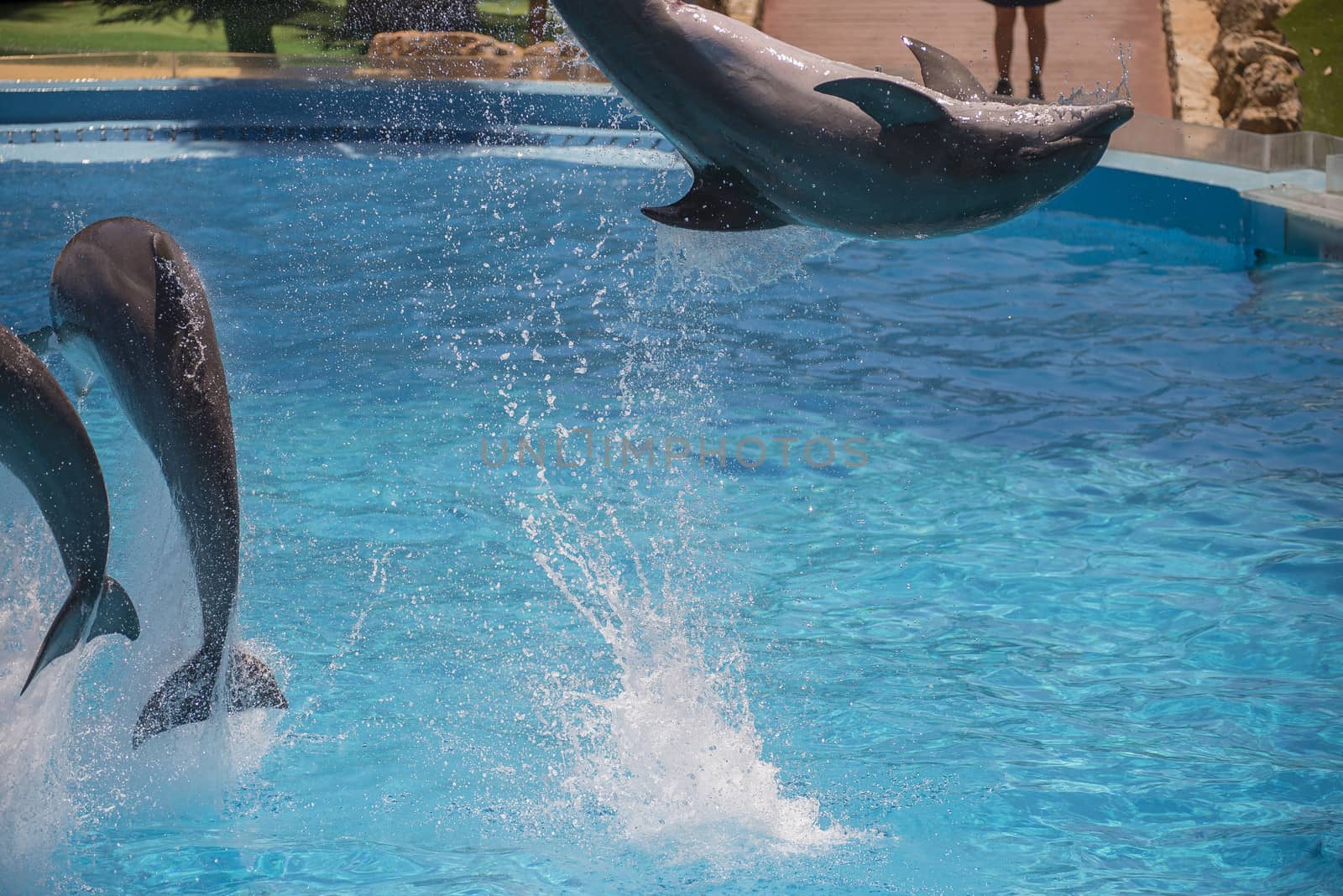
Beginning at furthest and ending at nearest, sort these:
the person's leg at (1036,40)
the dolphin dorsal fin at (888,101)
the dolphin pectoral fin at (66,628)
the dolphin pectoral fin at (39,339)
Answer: the person's leg at (1036,40) → the dolphin pectoral fin at (39,339) → the dolphin pectoral fin at (66,628) → the dolphin dorsal fin at (888,101)

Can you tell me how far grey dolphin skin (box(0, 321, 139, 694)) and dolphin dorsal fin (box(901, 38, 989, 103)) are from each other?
241cm

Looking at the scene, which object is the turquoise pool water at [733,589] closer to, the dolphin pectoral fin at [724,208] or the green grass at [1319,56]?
the dolphin pectoral fin at [724,208]

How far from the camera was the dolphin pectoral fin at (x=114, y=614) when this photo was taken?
12.6ft

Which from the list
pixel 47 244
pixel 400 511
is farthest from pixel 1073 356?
pixel 47 244

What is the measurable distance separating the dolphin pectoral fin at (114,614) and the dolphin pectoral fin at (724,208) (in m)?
1.81

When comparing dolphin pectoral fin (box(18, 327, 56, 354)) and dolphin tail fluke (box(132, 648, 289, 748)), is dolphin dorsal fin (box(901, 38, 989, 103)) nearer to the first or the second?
dolphin pectoral fin (box(18, 327, 56, 354))

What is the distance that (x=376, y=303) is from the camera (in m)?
9.34

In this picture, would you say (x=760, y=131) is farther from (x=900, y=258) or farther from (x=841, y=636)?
(x=900, y=258)

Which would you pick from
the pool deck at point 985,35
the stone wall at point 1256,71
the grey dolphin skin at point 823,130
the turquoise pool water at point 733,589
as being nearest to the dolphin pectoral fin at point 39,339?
the turquoise pool water at point 733,589

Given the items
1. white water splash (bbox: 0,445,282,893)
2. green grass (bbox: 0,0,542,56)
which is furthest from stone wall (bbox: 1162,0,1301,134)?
white water splash (bbox: 0,445,282,893)

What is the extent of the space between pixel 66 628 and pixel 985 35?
1354cm

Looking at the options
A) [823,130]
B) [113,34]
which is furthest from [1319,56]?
[113,34]

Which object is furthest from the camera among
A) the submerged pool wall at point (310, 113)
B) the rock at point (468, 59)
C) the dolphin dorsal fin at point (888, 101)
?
the rock at point (468, 59)

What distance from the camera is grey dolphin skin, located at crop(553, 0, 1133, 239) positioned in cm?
332
